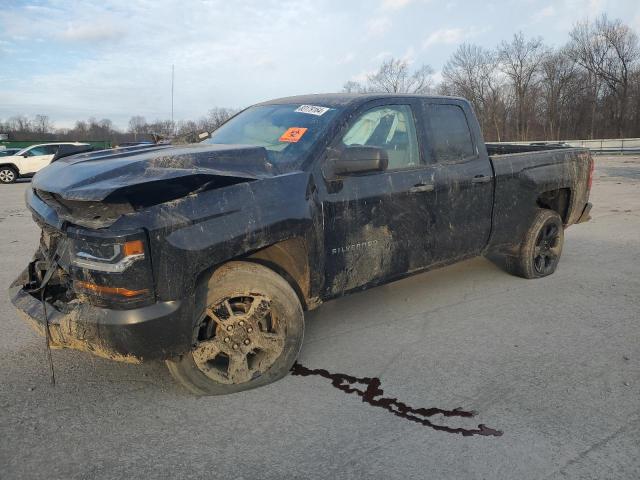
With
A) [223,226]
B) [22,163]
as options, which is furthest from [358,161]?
[22,163]

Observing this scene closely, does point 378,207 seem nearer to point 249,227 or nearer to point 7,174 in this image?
point 249,227

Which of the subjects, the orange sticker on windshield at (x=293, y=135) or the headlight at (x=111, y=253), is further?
the orange sticker on windshield at (x=293, y=135)

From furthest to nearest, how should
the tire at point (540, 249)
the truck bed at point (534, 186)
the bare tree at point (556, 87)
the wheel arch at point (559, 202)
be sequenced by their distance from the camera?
the bare tree at point (556, 87) → the wheel arch at point (559, 202) → the tire at point (540, 249) → the truck bed at point (534, 186)

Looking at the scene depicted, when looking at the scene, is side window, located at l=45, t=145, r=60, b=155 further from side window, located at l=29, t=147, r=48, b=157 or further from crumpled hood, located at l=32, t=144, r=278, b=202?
crumpled hood, located at l=32, t=144, r=278, b=202

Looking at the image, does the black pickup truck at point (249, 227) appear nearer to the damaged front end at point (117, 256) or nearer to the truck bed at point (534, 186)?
the damaged front end at point (117, 256)

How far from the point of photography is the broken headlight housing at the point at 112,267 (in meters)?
2.57

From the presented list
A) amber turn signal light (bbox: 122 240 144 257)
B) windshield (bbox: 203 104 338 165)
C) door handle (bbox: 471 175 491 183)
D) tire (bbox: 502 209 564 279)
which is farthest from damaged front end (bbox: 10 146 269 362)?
tire (bbox: 502 209 564 279)

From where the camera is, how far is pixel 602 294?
486 cm

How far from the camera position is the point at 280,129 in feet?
12.5

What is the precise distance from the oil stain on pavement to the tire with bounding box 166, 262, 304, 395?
0.27 m

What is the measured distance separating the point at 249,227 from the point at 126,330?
0.85 metres

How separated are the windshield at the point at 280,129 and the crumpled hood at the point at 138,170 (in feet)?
1.09

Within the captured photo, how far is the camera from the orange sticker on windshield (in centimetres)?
358

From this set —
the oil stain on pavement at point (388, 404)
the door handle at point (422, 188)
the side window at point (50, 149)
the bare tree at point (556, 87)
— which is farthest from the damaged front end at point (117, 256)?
the bare tree at point (556, 87)
